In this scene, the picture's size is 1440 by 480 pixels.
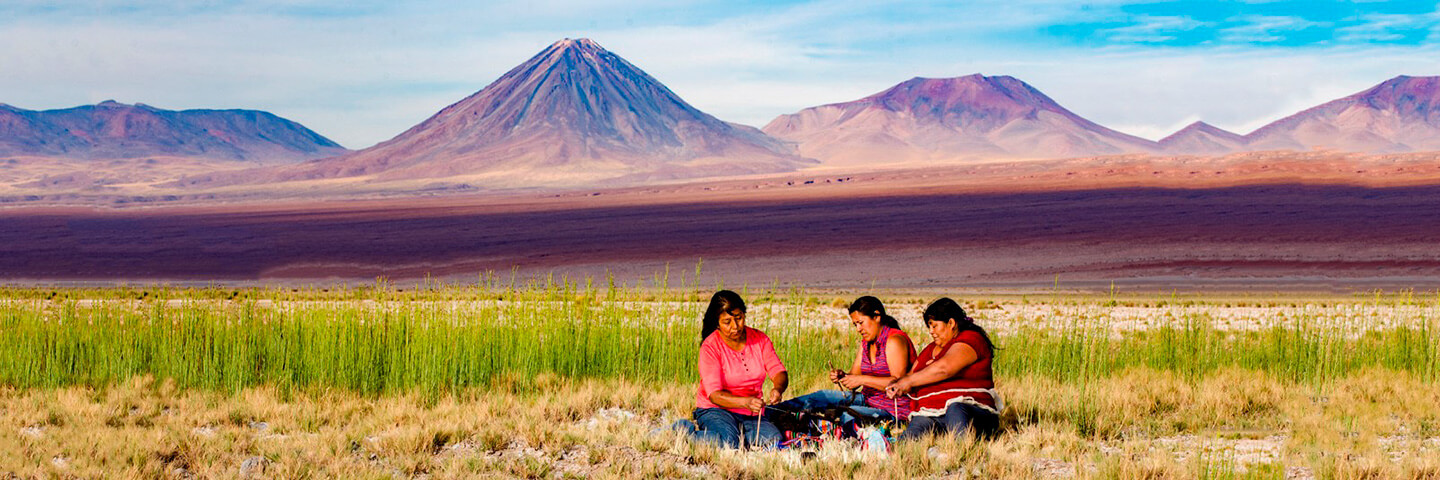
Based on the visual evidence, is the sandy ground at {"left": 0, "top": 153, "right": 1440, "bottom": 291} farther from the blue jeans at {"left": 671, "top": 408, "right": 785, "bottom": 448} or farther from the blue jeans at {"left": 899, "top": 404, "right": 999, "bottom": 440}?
the blue jeans at {"left": 899, "top": 404, "right": 999, "bottom": 440}

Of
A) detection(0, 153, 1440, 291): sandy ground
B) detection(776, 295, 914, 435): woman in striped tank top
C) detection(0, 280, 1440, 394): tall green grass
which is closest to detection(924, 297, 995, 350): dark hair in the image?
detection(776, 295, 914, 435): woman in striped tank top

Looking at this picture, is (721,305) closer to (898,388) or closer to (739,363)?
(739,363)

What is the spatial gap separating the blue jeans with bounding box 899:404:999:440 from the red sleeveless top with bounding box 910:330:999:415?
0.04 meters

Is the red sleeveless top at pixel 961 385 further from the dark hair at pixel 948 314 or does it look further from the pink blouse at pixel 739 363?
the pink blouse at pixel 739 363

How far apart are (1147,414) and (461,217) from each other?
76453 mm

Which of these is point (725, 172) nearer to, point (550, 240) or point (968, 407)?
point (550, 240)

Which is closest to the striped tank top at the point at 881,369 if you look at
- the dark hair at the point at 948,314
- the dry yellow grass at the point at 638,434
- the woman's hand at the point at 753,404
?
the dark hair at the point at 948,314

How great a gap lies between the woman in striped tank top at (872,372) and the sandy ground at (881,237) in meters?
22.9

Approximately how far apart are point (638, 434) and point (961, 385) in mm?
1903

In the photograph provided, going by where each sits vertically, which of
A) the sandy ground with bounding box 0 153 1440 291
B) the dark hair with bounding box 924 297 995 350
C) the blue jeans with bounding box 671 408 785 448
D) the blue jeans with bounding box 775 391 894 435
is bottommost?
the sandy ground with bounding box 0 153 1440 291

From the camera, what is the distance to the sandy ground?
124 feet

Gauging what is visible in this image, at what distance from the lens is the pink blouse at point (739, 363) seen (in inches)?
281

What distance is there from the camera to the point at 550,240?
57.6 m

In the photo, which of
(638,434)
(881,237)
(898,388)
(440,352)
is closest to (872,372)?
(898,388)
